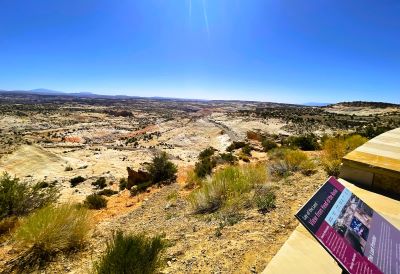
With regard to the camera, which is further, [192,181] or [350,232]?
[192,181]

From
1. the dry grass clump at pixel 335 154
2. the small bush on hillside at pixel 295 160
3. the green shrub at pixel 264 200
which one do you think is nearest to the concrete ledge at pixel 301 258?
the green shrub at pixel 264 200

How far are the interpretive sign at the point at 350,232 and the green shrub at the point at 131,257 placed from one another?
280 centimetres

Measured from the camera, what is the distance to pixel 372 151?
7961 millimetres

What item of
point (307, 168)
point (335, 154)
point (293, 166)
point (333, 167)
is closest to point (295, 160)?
point (293, 166)

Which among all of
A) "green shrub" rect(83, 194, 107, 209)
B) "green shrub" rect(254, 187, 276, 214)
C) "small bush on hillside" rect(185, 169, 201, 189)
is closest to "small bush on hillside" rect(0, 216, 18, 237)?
"green shrub" rect(83, 194, 107, 209)

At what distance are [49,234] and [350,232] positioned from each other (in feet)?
18.5

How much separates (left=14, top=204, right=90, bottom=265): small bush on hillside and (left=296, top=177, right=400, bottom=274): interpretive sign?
5348mm

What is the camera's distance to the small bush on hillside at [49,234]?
611 centimetres

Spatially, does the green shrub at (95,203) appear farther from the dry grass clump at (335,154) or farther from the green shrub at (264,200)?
the dry grass clump at (335,154)

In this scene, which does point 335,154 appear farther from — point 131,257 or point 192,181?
point 131,257

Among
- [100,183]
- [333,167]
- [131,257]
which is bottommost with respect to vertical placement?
[100,183]

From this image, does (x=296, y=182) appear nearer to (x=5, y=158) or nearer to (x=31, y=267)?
(x=31, y=267)

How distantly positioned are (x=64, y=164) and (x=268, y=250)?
76.8 feet

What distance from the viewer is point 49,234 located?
20.3 ft
